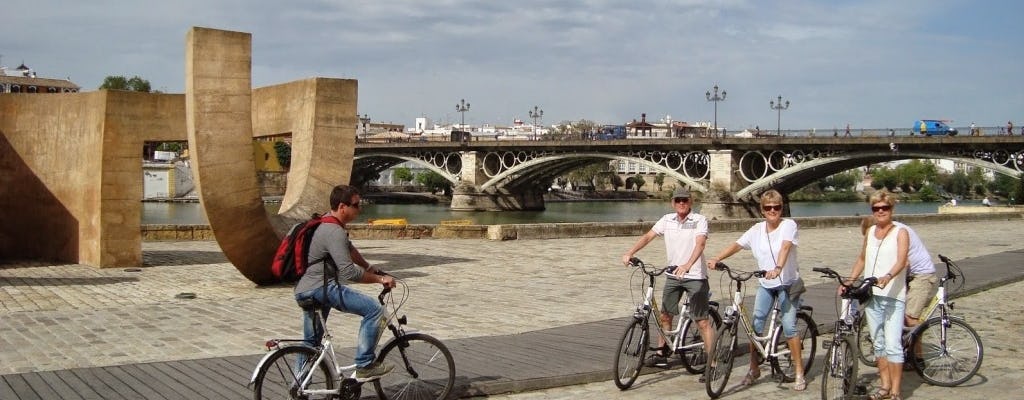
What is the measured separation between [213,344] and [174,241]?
13.4 m

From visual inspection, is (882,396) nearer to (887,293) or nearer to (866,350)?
(887,293)

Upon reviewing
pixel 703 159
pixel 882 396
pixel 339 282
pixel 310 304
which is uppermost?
pixel 703 159

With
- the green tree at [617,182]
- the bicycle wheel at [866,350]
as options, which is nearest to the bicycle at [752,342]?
the bicycle wheel at [866,350]

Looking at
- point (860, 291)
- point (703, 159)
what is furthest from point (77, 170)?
point (703, 159)

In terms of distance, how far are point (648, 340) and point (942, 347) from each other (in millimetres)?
2252

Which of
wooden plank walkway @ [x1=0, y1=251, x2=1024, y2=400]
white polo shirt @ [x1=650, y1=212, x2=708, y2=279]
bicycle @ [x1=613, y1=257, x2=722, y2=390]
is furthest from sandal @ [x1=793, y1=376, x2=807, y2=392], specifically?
wooden plank walkway @ [x1=0, y1=251, x2=1024, y2=400]

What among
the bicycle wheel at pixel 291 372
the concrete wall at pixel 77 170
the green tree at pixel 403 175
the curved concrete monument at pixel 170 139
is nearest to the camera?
the bicycle wheel at pixel 291 372

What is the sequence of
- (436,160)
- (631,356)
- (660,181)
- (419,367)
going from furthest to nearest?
1. (660,181)
2. (436,160)
3. (631,356)
4. (419,367)

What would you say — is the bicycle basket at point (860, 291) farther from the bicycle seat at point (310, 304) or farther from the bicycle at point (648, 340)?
the bicycle seat at point (310, 304)

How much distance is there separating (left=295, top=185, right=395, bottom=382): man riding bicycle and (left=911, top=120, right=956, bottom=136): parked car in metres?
48.8

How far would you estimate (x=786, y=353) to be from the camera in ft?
24.0

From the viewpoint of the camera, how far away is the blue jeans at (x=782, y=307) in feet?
23.4

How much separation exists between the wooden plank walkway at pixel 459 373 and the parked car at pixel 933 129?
46.1 m

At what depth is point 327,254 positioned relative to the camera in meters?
5.93
